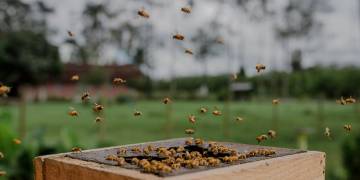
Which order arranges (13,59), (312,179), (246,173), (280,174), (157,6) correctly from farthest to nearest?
(13,59) → (157,6) → (312,179) → (280,174) → (246,173)

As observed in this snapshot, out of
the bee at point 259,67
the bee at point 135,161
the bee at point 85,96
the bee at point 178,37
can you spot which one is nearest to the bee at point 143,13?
the bee at point 178,37

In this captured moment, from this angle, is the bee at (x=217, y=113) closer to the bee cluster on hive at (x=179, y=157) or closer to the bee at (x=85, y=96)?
the bee cluster on hive at (x=179, y=157)

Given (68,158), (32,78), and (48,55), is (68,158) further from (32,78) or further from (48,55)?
(32,78)

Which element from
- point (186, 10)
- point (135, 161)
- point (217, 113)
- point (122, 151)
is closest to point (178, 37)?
point (186, 10)

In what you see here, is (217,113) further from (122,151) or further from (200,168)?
(200,168)

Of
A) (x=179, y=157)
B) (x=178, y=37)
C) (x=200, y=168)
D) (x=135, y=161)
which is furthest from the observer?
(x=178, y=37)

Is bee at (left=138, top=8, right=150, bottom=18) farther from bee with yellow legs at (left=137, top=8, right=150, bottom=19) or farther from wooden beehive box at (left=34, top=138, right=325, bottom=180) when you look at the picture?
wooden beehive box at (left=34, top=138, right=325, bottom=180)

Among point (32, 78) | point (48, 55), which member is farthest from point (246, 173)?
point (32, 78)

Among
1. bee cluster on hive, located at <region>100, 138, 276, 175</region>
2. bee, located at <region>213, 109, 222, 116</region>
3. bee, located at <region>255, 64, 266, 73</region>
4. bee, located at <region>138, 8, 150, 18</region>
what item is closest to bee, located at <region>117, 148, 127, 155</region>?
bee cluster on hive, located at <region>100, 138, 276, 175</region>
